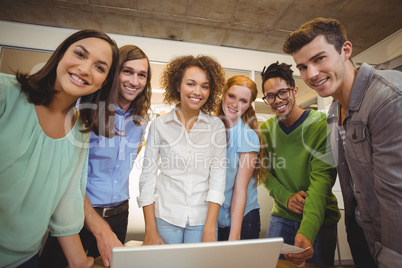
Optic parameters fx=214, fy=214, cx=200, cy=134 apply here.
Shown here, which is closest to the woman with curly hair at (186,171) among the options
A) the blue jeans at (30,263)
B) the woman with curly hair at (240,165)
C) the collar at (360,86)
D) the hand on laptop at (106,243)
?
the woman with curly hair at (240,165)

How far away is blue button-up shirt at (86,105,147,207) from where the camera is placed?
1.45 meters

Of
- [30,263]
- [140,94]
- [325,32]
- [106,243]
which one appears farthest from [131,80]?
[325,32]

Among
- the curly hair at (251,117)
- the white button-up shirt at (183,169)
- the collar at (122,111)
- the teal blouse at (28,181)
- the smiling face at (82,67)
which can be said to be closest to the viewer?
the teal blouse at (28,181)

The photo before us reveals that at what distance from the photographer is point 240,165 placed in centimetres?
150

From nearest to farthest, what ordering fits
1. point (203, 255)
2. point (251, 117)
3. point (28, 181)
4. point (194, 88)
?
point (203, 255) < point (28, 181) < point (194, 88) < point (251, 117)

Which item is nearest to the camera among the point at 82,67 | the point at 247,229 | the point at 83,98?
the point at 82,67

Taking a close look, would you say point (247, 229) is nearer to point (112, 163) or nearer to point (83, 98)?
point (112, 163)

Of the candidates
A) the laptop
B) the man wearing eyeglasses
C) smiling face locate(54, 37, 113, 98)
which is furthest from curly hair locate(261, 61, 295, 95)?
the laptop

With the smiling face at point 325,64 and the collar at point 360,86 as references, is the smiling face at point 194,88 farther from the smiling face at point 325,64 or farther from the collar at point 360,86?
the collar at point 360,86

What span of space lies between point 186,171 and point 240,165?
40 cm

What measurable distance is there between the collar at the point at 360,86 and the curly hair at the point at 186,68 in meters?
0.89

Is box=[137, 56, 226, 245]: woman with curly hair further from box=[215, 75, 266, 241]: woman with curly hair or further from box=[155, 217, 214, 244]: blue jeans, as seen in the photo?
box=[215, 75, 266, 241]: woman with curly hair

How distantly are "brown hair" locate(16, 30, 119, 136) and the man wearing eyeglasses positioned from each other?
4.04 feet

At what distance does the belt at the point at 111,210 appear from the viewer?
1459 millimetres
